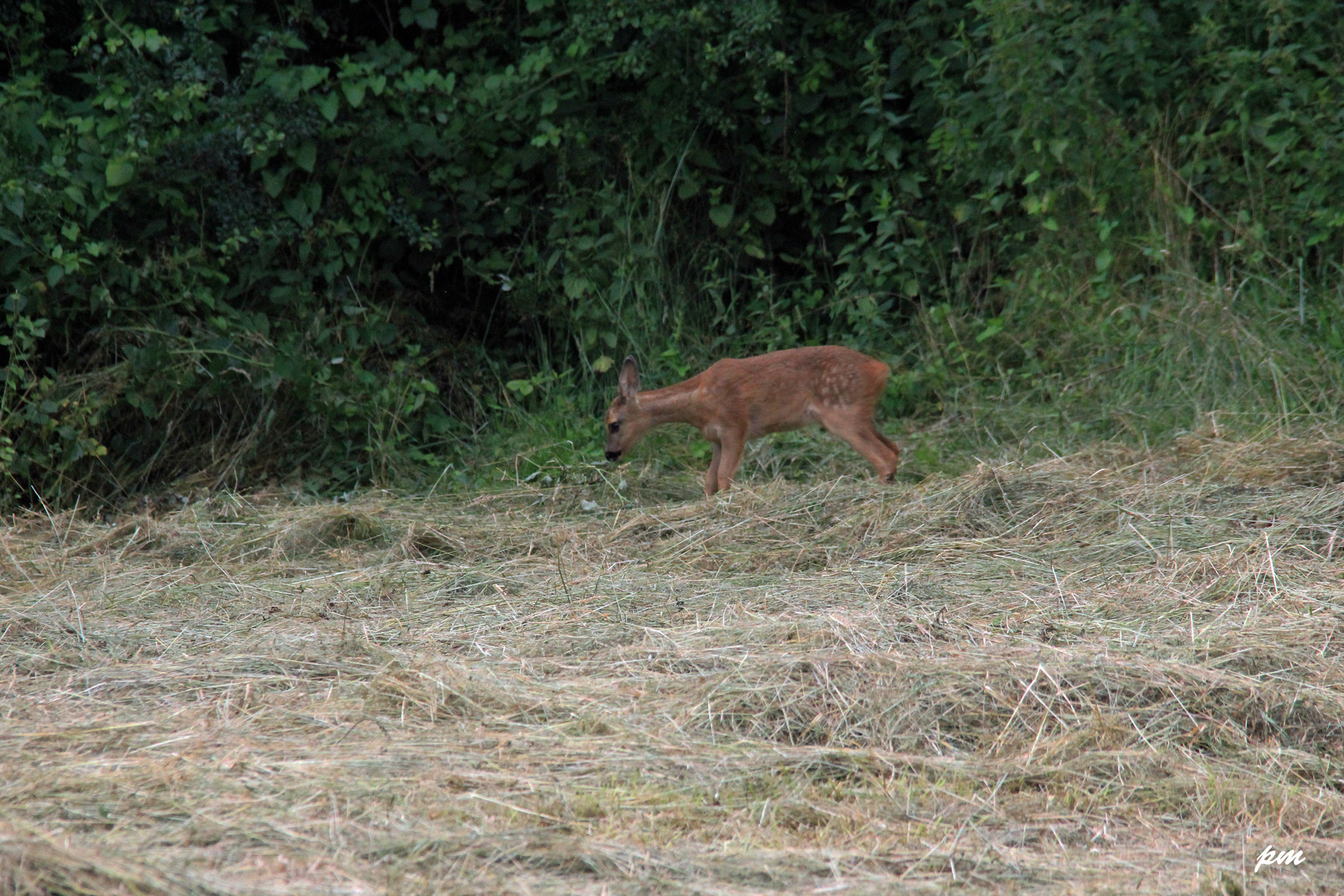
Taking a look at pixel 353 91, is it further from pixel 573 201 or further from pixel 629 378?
pixel 629 378

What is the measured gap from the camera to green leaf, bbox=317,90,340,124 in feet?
28.6

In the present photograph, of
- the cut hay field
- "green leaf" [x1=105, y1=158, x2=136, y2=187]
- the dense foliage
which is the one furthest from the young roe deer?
"green leaf" [x1=105, y1=158, x2=136, y2=187]

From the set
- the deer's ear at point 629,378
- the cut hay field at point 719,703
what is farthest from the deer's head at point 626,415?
the cut hay field at point 719,703

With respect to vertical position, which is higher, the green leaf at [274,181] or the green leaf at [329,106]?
the green leaf at [329,106]

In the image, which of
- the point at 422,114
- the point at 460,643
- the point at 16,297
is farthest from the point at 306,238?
the point at 460,643

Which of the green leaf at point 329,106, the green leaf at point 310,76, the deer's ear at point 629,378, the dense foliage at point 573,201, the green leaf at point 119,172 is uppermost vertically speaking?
the green leaf at point 310,76

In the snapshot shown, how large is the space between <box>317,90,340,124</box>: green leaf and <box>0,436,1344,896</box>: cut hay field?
3.25 metres

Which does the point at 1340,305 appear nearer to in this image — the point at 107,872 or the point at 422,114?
the point at 422,114

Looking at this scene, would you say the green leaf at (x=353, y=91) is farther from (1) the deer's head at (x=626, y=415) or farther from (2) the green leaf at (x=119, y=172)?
(1) the deer's head at (x=626, y=415)

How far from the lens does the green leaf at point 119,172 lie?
8.20 m

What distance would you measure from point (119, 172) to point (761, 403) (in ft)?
12.2

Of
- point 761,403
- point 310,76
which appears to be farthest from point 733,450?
point 310,76

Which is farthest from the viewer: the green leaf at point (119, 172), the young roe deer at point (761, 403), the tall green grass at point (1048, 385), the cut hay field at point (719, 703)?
the green leaf at point (119, 172)

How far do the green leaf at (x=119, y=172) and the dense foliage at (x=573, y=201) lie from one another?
4.1 inches
